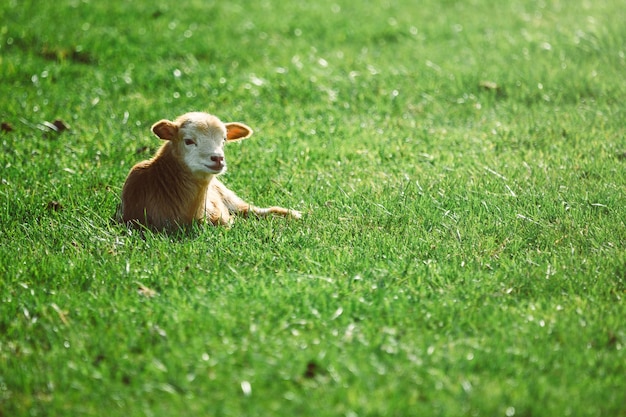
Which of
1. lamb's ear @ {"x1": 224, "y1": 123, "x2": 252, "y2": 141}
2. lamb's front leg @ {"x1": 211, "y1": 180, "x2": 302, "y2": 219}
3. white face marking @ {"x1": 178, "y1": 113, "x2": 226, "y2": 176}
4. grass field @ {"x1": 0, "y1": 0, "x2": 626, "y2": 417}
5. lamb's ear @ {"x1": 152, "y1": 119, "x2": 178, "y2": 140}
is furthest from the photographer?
lamb's ear @ {"x1": 224, "y1": 123, "x2": 252, "y2": 141}

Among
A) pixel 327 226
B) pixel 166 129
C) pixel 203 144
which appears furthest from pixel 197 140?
pixel 327 226

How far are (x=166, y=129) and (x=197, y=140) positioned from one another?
25cm

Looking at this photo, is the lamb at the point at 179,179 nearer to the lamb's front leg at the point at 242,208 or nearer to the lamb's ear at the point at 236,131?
the lamb's front leg at the point at 242,208

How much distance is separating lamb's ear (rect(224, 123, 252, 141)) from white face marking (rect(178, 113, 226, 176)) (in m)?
0.36

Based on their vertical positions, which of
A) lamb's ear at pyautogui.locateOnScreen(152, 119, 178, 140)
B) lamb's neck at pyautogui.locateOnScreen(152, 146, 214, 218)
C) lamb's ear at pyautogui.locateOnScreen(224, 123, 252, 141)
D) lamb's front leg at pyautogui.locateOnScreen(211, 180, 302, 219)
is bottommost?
lamb's front leg at pyautogui.locateOnScreen(211, 180, 302, 219)

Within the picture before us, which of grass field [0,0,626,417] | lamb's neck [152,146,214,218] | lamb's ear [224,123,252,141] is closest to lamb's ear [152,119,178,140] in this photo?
lamb's neck [152,146,214,218]

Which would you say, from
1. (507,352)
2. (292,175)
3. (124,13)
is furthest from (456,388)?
(124,13)

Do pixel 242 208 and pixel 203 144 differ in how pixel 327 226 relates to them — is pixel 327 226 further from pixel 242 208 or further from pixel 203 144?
pixel 203 144

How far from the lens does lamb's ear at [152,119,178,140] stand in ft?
19.0

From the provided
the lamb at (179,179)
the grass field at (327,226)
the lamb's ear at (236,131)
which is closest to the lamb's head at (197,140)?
the lamb at (179,179)

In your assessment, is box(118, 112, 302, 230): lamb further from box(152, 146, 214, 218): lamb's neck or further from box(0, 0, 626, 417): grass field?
box(0, 0, 626, 417): grass field

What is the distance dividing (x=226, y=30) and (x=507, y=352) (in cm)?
735

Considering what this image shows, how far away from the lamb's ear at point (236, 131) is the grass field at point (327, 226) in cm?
54

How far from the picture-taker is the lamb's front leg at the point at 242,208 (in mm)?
6004
